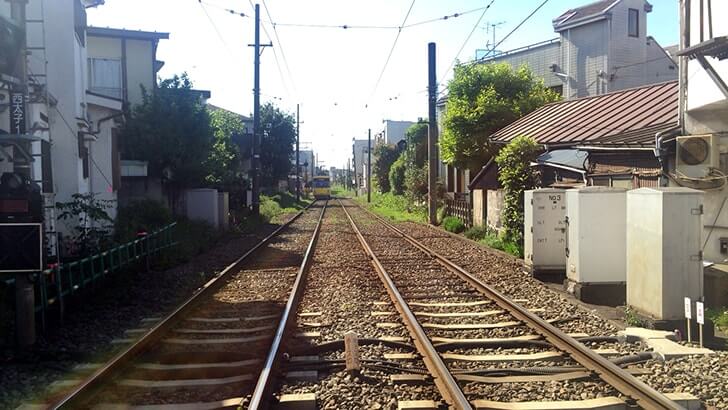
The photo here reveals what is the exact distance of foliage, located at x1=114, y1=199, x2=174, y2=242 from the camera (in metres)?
16.3

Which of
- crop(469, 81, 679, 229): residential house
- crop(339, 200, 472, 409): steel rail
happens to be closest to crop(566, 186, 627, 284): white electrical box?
crop(469, 81, 679, 229): residential house

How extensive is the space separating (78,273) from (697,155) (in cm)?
922

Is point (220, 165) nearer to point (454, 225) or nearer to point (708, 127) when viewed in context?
point (454, 225)

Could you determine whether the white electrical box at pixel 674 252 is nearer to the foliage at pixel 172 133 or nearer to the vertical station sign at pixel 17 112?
the vertical station sign at pixel 17 112

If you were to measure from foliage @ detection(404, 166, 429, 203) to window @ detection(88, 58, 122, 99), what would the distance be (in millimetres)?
16332

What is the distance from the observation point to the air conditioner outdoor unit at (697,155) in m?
9.12

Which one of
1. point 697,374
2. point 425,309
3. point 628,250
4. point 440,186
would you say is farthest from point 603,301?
point 440,186

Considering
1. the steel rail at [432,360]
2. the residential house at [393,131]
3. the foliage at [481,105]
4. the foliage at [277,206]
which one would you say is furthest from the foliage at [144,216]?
the residential house at [393,131]

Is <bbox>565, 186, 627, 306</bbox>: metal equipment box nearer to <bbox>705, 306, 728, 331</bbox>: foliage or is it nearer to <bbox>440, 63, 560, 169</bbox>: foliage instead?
<bbox>705, 306, 728, 331</bbox>: foliage

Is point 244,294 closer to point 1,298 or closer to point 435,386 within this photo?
point 1,298

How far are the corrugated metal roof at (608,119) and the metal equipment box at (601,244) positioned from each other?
6.59 ft

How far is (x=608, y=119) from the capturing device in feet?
53.3

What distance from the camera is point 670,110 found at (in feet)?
46.8

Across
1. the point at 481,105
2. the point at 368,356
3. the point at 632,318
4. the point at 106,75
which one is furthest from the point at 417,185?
the point at 368,356
